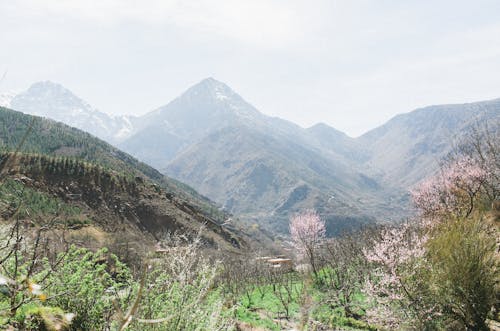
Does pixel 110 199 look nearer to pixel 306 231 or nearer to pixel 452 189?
pixel 306 231

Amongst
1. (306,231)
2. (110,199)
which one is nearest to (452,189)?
(306,231)

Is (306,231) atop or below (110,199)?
atop

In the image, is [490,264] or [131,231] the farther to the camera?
[131,231]

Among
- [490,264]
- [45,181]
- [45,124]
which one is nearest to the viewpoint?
[490,264]

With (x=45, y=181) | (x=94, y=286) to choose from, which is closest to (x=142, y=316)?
(x=94, y=286)

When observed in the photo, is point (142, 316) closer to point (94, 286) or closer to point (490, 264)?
point (94, 286)

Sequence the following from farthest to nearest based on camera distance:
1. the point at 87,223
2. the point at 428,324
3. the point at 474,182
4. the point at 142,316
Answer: the point at 87,223
the point at 474,182
the point at 428,324
the point at 142,316

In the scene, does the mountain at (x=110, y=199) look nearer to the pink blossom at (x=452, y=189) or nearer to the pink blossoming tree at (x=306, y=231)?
the pink blossoming tree at (x=306, y=231)

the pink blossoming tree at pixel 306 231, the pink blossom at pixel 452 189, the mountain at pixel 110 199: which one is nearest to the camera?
the pink blossom at pixel 452 189

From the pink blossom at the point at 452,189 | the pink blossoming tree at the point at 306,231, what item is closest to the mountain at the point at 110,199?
the pink blossoming tree at the point at 306,231

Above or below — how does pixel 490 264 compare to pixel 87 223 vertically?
above

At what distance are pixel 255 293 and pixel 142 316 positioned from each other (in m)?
23.0

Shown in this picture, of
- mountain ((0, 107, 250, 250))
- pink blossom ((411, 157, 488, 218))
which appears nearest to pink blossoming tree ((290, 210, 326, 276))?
pink blossom ((411, 157, 488, 218))

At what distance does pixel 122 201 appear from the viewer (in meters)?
73.1
